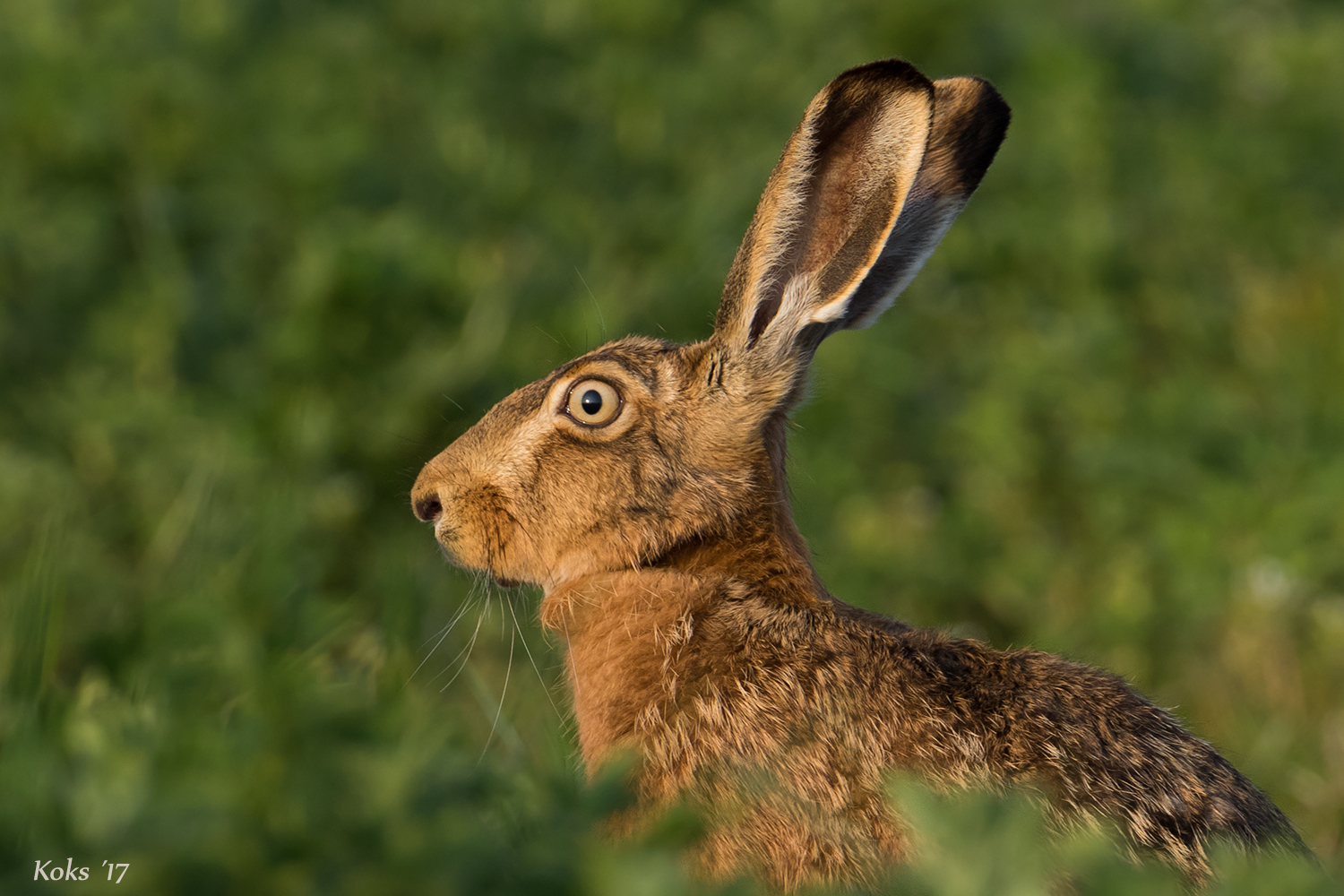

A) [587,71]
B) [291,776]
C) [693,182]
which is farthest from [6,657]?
[587,71]

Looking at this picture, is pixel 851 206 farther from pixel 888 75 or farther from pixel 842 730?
pixel 842 730

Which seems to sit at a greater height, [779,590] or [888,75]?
[888,75]

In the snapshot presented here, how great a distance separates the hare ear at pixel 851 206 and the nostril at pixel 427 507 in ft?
2.74

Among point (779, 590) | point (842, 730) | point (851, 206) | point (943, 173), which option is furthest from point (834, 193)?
point (842, 730)

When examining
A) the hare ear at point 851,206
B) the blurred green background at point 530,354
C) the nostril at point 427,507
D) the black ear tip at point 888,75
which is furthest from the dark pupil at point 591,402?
the black ear tip at point 888,75

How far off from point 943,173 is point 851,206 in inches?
11.2

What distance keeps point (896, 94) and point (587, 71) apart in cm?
410

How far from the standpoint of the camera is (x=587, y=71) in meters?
7.40

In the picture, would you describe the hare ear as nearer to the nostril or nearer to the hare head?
the hare head

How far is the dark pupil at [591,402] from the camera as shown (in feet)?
12.5

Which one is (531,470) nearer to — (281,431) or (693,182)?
(281,431)

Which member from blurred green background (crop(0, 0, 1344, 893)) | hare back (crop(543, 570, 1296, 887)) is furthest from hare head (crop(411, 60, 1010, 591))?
blurred green background (crop(0, 0, 1344, 893))

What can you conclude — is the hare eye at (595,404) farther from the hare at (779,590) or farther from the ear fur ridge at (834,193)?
the ear fur ridge at (834,193)

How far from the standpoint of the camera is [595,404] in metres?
3.83
